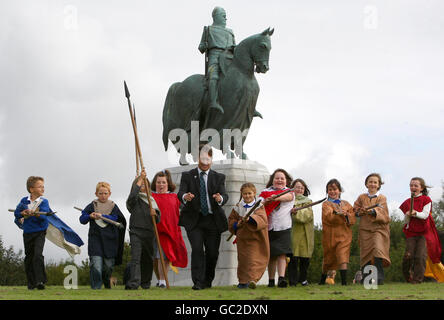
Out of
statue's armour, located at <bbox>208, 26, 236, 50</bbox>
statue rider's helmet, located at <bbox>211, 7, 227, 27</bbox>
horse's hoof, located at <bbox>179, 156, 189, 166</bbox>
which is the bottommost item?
horse's hoof, located at <bbox>179, 156, 189, 166</bbox>

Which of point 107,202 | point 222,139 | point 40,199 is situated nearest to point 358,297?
point 107,202

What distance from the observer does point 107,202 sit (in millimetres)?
10648

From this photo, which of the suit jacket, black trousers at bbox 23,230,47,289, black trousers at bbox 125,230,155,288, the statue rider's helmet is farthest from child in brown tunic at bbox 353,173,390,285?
the statue rider's helmet

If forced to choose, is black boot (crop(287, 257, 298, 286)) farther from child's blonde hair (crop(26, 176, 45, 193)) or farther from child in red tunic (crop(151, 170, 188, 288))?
child's blonde hair (crop(26, 176, 45, 193))

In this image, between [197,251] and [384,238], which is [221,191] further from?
[384,238]

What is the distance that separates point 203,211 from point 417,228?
384 centimetres

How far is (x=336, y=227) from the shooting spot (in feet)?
36.5

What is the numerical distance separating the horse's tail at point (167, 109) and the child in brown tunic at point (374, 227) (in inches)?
216

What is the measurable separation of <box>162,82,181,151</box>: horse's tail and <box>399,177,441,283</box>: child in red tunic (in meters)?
5.55

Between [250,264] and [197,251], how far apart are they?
29.0 inches

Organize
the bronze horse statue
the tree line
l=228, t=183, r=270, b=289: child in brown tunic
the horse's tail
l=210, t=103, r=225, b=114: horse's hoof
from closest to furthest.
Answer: l=228, t=183, r=270, b=289: child in brown tunic < the bronze horse statue < l=210, t=103, r=225, b=114: horse's hoof < the horse's tail < the tree line

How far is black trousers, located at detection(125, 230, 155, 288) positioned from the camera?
995cm

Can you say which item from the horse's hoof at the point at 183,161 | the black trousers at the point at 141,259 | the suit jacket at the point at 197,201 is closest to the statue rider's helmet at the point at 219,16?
the horse's hoof at the point at 183,161

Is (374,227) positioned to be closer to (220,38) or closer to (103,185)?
(103,185)
